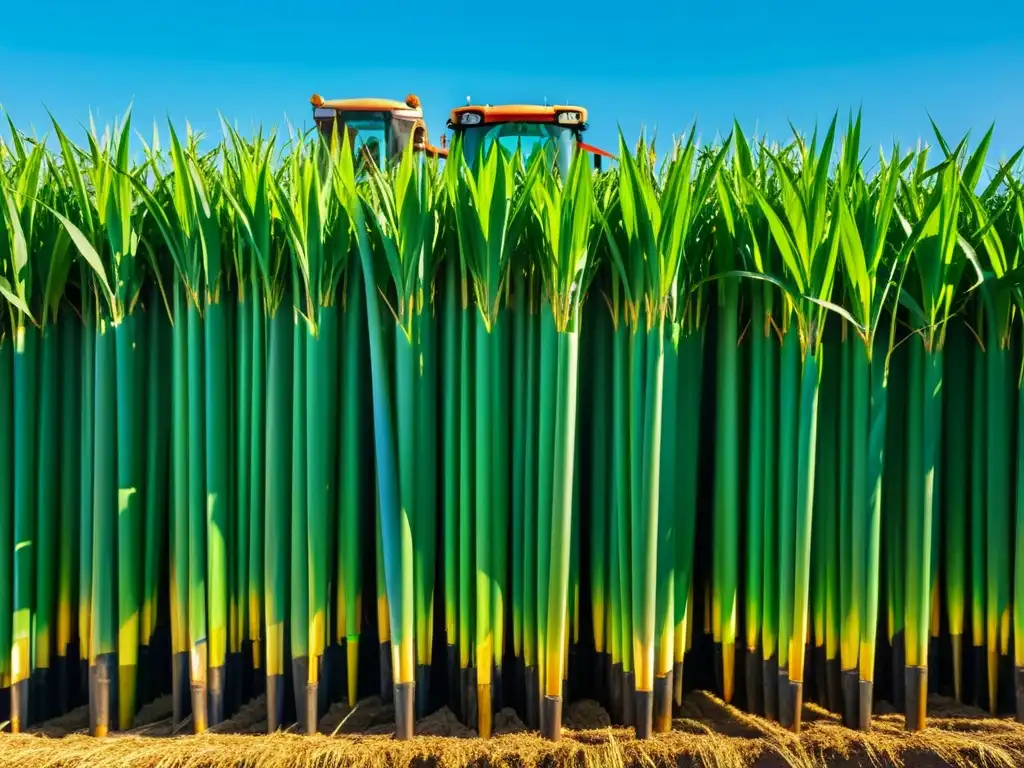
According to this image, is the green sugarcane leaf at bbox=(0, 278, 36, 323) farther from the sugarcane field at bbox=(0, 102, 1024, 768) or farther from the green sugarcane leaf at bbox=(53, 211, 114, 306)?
the green sugarcane leaf at bbox=(53, 211, 114, 306)

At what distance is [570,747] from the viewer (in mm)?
1261

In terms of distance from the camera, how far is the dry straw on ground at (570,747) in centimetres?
124

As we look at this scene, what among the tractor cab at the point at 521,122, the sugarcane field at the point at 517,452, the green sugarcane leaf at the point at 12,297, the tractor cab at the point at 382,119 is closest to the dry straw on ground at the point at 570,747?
the sugarcane field at the point at 517,452

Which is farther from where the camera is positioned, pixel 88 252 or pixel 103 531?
pixel 103 531

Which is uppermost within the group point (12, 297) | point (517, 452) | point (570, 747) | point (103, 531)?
point (12, 297)

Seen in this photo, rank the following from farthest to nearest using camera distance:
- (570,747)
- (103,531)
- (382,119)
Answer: (382,119) → (103,531) → (570,747)

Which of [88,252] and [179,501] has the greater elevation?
[88,252]

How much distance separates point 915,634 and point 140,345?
1.48 metres

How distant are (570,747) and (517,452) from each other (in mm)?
496

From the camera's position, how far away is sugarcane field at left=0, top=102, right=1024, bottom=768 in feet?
4.12

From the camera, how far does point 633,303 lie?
1.27 m

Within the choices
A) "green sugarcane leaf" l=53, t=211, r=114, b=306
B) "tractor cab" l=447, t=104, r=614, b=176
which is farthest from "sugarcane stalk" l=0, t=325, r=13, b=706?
"tractor cab" l=447, t=104, r=614, b=176

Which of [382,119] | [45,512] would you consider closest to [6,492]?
[45,512]

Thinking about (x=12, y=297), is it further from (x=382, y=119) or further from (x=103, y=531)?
A: (x=382, y=119)
